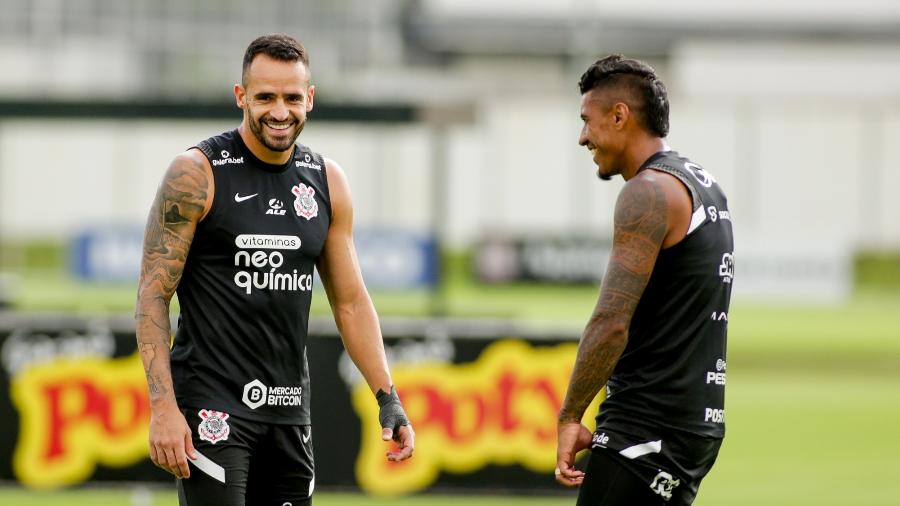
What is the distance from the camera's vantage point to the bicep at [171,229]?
16.9 feet

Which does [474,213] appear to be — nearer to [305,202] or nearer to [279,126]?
[305,202]

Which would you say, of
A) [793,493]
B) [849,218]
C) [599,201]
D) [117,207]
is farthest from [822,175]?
[793,493]

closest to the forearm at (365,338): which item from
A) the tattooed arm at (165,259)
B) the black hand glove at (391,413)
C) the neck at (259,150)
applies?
the black hand glove at (391,413)

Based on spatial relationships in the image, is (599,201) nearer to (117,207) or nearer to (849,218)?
(849,218)

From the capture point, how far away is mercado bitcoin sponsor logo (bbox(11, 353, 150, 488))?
1024 centimetres

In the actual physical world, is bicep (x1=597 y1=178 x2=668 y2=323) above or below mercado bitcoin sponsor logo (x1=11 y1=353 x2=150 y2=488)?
above

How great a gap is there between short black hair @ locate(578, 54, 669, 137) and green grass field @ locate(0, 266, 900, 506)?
552 centimetres

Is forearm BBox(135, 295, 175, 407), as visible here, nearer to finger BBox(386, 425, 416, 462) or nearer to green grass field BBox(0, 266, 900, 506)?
A: finger BBox(386, 425, 416, 462)

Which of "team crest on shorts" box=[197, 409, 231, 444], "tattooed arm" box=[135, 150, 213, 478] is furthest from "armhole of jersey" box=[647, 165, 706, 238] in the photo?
"team crest on shorts" box=[197, 409, 231, 444]

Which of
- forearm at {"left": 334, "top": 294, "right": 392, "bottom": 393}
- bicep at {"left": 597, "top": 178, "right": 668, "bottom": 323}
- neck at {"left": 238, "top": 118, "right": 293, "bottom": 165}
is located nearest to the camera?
bicep at {"left": 597, "top": 178, "right": 668, "bottom": 323}

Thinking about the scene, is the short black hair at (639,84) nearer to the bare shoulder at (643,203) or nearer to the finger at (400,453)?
the bare shoulder at (643,203)

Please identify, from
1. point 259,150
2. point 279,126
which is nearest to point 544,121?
point 259,150

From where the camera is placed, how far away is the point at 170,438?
4.98m

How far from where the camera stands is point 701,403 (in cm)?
507
